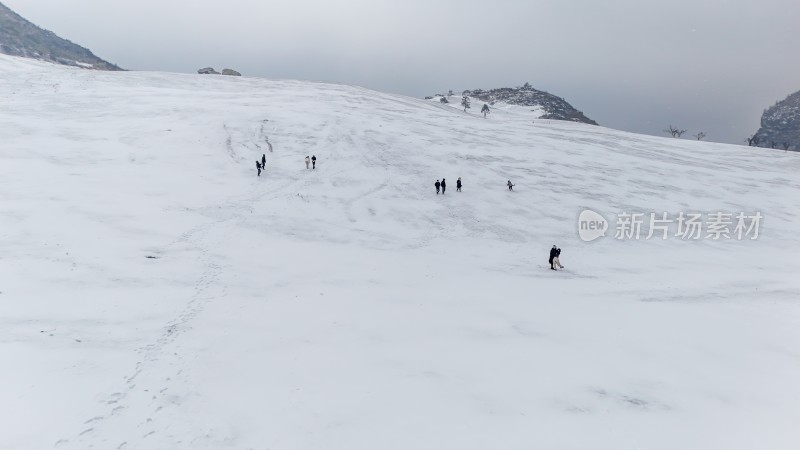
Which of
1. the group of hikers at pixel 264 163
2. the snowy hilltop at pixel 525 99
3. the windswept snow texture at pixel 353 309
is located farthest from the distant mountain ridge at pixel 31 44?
the group of hikers at pixel 264 163

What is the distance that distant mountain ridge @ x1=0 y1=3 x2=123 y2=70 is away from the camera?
524 feet

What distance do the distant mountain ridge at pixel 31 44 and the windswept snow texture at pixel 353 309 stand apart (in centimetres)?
17294

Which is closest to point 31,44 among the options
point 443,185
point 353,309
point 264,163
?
point 264,163

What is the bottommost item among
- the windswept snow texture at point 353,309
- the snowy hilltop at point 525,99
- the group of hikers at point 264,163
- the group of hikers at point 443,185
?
the windswept snow texture at point 353,309

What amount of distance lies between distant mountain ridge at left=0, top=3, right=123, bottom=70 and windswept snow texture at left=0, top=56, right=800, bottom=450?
17294 centimetres

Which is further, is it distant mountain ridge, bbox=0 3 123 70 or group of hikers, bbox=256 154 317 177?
distant mountain ridge, bbox=0 3 123 70

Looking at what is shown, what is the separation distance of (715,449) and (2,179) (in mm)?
32733

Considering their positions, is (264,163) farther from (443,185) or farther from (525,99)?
(525,99)

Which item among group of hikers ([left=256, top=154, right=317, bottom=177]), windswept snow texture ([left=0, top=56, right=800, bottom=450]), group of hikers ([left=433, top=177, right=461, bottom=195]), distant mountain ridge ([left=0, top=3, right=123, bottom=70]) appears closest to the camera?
windswept snow texture ([left=0, top=56, right=800, bottom=450])

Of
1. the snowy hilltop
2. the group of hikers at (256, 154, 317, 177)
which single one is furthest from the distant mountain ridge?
the group of hikers at (256, 154, 317, 177)

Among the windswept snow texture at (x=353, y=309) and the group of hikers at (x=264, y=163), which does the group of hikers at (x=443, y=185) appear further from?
the group of hikers at (x=264, y=163)

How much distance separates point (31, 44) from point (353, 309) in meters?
228

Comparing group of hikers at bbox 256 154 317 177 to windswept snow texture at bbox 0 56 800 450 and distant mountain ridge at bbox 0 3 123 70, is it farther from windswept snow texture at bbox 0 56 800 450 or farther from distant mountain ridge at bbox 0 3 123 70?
distant mountain ridge at bbox 0 3 123 70

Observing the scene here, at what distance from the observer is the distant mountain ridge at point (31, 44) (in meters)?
160
